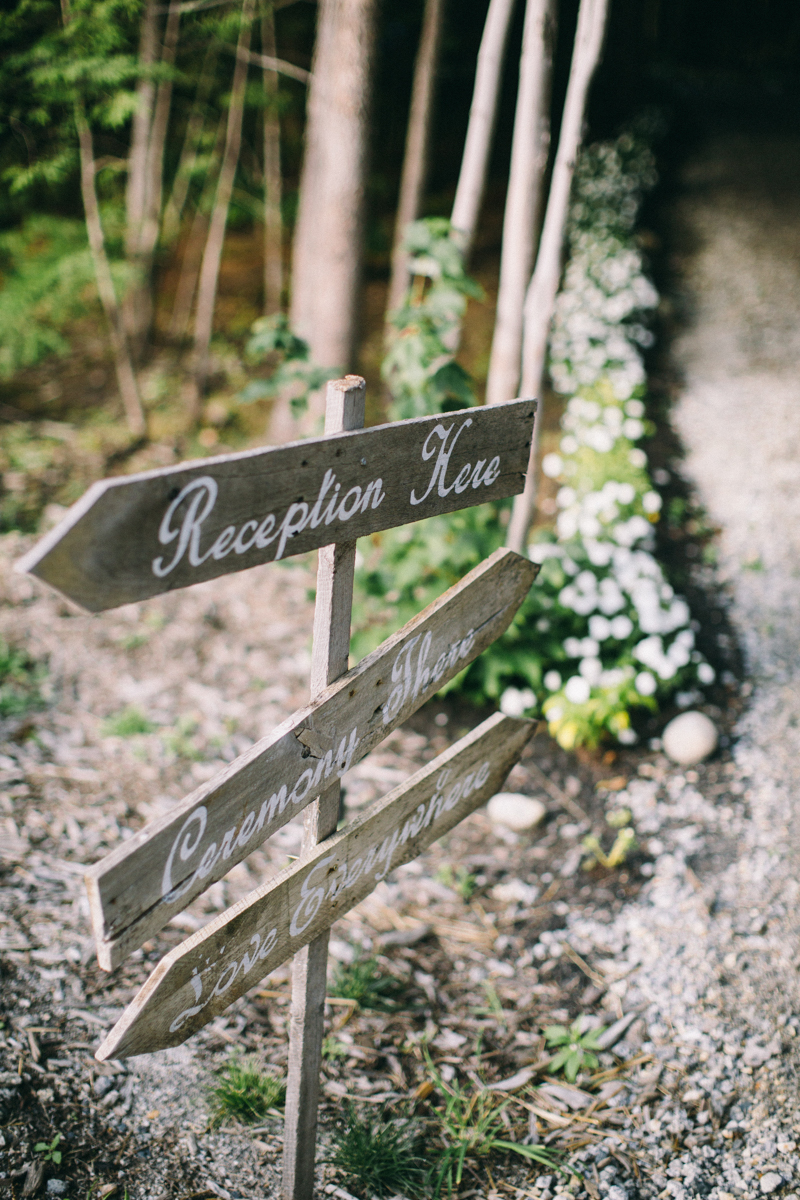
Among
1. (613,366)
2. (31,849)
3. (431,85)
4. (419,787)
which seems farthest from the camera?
(613,366)

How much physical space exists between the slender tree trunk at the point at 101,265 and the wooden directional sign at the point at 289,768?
14.7 ft

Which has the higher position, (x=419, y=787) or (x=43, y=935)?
(x=419, y=787)

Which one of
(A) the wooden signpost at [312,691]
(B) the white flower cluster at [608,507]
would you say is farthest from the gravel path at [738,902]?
(A) the wooden signpost at [312,691]

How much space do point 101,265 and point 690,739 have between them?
16.0ft

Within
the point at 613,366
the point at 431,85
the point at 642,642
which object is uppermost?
the point at 431,85

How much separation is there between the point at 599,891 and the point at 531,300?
2690 millimetres

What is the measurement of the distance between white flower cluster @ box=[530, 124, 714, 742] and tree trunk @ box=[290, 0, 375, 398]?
163 cm

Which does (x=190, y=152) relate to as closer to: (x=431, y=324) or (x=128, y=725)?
(x=431, y=324)

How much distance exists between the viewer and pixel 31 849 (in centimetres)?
276

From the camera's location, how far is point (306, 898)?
1.49 m

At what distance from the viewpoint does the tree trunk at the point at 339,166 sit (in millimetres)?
3984

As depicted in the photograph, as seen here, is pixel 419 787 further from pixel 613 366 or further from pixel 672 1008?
pixel 613 366

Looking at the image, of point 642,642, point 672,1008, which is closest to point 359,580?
point 642,642

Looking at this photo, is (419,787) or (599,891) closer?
(419,787)
